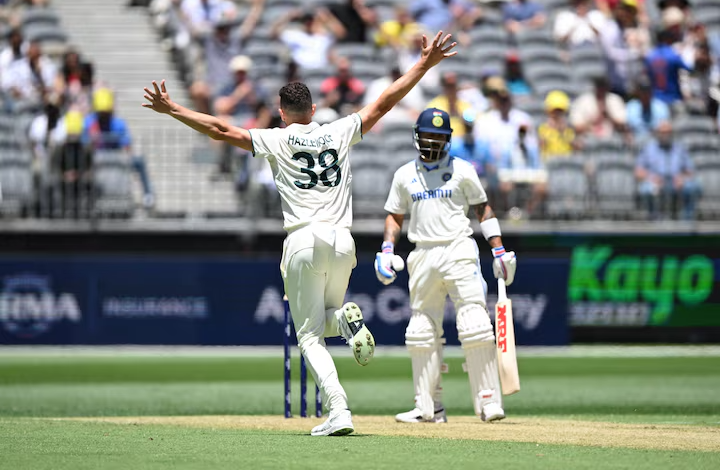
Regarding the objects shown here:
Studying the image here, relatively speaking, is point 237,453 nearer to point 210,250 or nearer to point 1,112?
point 210,250

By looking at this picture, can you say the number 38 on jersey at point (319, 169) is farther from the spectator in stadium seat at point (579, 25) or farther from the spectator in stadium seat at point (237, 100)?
the spectator in stadium seat at point (579, 25)

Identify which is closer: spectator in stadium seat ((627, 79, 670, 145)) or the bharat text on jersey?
the bharat text on jersey

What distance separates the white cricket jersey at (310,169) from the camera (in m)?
7.73

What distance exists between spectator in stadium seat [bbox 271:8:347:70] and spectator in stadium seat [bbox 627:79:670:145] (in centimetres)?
513

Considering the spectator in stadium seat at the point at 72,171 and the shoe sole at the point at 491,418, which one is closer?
the shoe sole at the point at 491,418

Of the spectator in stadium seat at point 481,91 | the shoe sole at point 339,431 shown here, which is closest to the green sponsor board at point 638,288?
the spectator in stadium seat at point 481,91

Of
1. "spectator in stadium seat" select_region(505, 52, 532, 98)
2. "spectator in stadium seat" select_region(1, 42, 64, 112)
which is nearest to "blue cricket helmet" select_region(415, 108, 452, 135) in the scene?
"spectator in stadium seat" select_region(1, 42, 64, 112)

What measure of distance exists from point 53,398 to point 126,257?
5484 mm

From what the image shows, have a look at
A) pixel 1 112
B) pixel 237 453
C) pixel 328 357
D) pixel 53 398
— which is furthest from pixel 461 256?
pixel 1 112

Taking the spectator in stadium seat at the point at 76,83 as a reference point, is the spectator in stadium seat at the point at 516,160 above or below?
below

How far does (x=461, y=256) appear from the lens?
9484 mm

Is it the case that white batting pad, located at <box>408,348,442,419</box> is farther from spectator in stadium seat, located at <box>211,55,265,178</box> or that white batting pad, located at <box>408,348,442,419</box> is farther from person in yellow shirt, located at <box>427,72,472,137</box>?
spectator in stadium seat, located at <box>211,55,265,178</box>

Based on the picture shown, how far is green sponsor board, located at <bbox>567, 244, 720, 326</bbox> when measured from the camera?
58.4 ft

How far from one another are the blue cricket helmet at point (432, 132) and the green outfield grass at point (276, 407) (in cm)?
246
